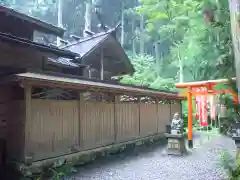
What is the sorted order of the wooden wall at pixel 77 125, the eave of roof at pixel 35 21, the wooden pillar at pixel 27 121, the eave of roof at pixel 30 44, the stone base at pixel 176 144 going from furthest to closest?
the stone base at pixel 176 144, the eave of roof at pixel 35 21, the eave of roof at pixel 30 44, the wooden wall at pixel 77 125, the wooden pillar at pixel 27 121

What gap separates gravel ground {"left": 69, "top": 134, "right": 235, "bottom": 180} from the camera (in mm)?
7060

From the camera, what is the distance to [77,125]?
806cm

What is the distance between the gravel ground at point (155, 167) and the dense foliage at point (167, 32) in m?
3.04

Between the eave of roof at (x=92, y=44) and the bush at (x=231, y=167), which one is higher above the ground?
the eave of roof at (x=92, y=44)

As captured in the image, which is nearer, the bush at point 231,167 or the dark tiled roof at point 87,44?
the bush at point 231,167

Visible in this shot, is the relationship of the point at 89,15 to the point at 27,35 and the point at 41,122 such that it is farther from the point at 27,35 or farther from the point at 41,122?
the point at 41,122

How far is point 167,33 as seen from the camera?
89.6 ft

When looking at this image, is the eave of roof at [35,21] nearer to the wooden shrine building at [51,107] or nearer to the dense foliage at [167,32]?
the wooden shrine building at [51,107]

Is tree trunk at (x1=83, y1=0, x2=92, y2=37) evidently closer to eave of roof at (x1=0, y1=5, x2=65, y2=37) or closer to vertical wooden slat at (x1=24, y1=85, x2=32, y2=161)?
eave of roof at (x1=0, y1=5, x2=65, y2=37)

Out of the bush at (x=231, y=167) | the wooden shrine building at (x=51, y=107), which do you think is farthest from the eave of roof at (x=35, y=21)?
the bush at (x=231, y=167)

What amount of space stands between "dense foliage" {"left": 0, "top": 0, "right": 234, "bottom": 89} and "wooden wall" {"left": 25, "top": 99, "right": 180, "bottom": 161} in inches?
134

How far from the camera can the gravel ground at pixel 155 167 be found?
278 inches

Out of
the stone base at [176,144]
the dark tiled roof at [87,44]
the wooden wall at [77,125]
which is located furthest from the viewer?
the dark tiled roof at [87,44]

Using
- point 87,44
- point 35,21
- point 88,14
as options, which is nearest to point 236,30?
point 35,21
